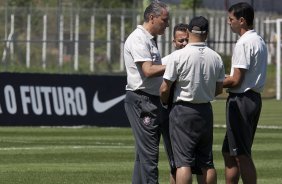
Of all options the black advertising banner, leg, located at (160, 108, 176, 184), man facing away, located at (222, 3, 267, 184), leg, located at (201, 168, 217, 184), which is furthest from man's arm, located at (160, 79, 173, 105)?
the black advertising banner

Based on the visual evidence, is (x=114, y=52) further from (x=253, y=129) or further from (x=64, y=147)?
(x=253, y=129)

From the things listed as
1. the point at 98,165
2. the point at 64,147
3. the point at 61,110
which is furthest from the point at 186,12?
the point at 98,165

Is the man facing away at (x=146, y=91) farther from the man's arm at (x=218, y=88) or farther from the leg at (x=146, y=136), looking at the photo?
the man's arm at (x=218, y=88)

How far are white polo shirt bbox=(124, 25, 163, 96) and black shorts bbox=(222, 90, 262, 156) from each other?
884 millimetres

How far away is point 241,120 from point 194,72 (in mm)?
1251

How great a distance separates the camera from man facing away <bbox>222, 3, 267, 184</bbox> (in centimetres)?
1299

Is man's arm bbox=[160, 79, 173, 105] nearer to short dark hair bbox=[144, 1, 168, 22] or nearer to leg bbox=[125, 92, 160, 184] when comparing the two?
leg bbox=[125, 92, 160, 184]

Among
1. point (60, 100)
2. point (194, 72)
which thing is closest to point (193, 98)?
point (194, 72)

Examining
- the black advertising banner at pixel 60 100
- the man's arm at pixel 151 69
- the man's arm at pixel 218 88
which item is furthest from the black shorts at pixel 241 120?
the black advertising banner at pixel 60 100

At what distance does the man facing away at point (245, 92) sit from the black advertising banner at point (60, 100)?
44.0 ft

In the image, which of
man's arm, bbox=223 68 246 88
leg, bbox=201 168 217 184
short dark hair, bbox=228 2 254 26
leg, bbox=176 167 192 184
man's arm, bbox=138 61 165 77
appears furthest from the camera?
short dark hair, bbox=228 2 254 26

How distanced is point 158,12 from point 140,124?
1272 millimetres

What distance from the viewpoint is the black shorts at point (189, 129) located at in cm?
1222

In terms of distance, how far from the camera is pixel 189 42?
12203 millimetres
